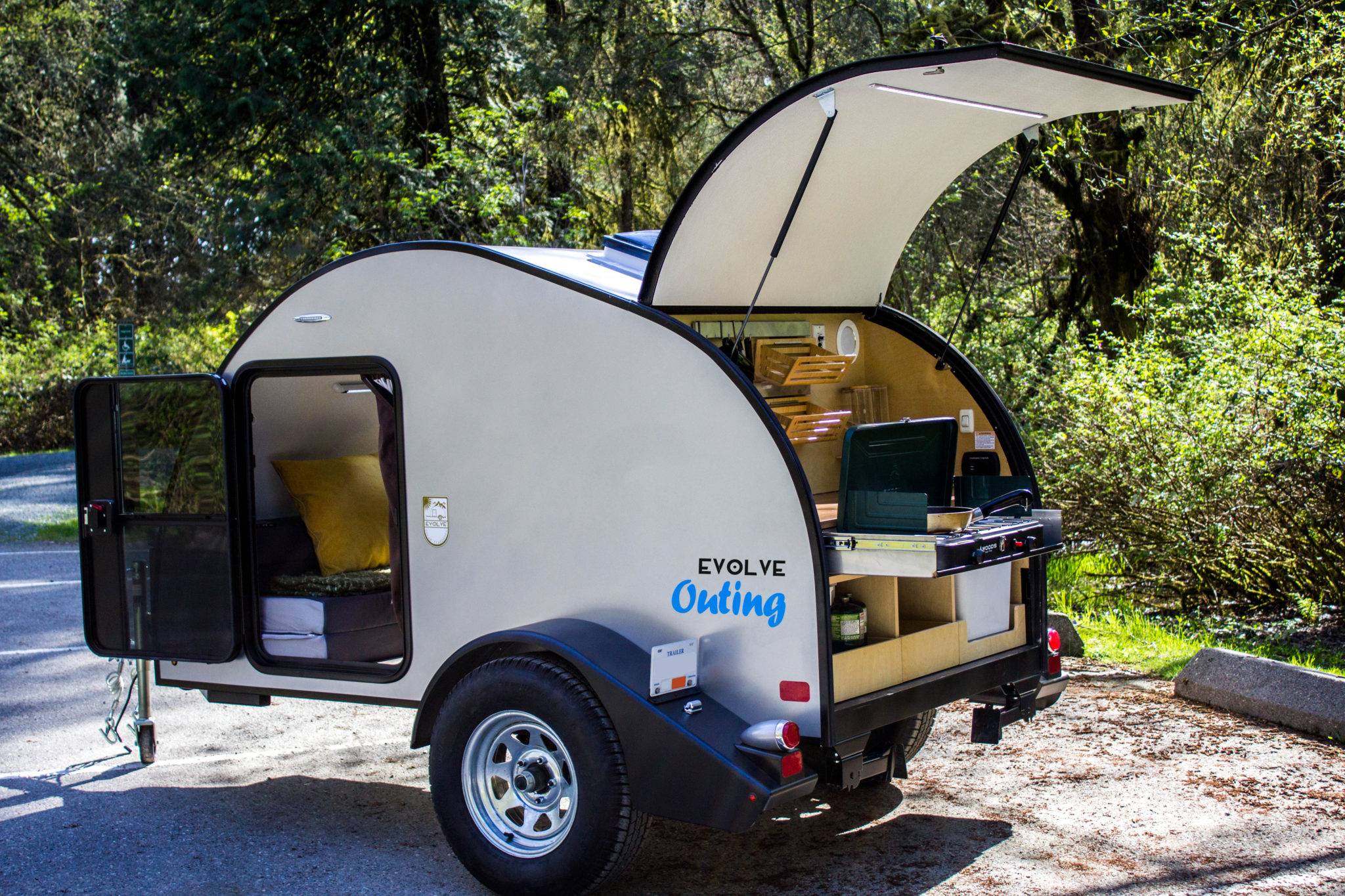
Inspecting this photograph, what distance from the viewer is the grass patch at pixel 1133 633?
7.54 metres

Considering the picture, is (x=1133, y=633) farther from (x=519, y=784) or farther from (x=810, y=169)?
(x=519, y=784)

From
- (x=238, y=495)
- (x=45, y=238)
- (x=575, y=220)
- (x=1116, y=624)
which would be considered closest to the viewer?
(x=238, y=495)

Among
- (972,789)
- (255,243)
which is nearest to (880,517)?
(972,789)

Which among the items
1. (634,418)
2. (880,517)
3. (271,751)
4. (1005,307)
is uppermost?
(1005,307)

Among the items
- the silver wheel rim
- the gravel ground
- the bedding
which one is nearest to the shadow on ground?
the silver wheel rim

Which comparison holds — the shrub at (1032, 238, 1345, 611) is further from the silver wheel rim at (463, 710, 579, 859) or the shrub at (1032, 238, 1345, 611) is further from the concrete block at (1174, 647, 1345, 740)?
the silver wheel rim at (463, 710, 579, 859)

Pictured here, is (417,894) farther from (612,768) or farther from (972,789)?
(972,789)

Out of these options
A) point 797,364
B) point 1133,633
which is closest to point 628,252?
point 797,364

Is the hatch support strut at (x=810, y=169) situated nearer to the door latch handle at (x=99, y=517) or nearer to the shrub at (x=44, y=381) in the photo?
the door latch handle at (x=99, y=517)

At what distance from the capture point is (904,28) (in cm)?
1390

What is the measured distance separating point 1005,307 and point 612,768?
11.5 meters

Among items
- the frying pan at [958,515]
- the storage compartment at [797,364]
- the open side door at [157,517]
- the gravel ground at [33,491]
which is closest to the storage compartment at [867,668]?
the frying pan at [958,515]

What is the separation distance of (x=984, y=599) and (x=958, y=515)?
73 cm

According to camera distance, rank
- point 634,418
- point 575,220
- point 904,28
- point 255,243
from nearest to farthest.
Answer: point 634,418 < point 904,28 < point 575,220 < point 255,243
